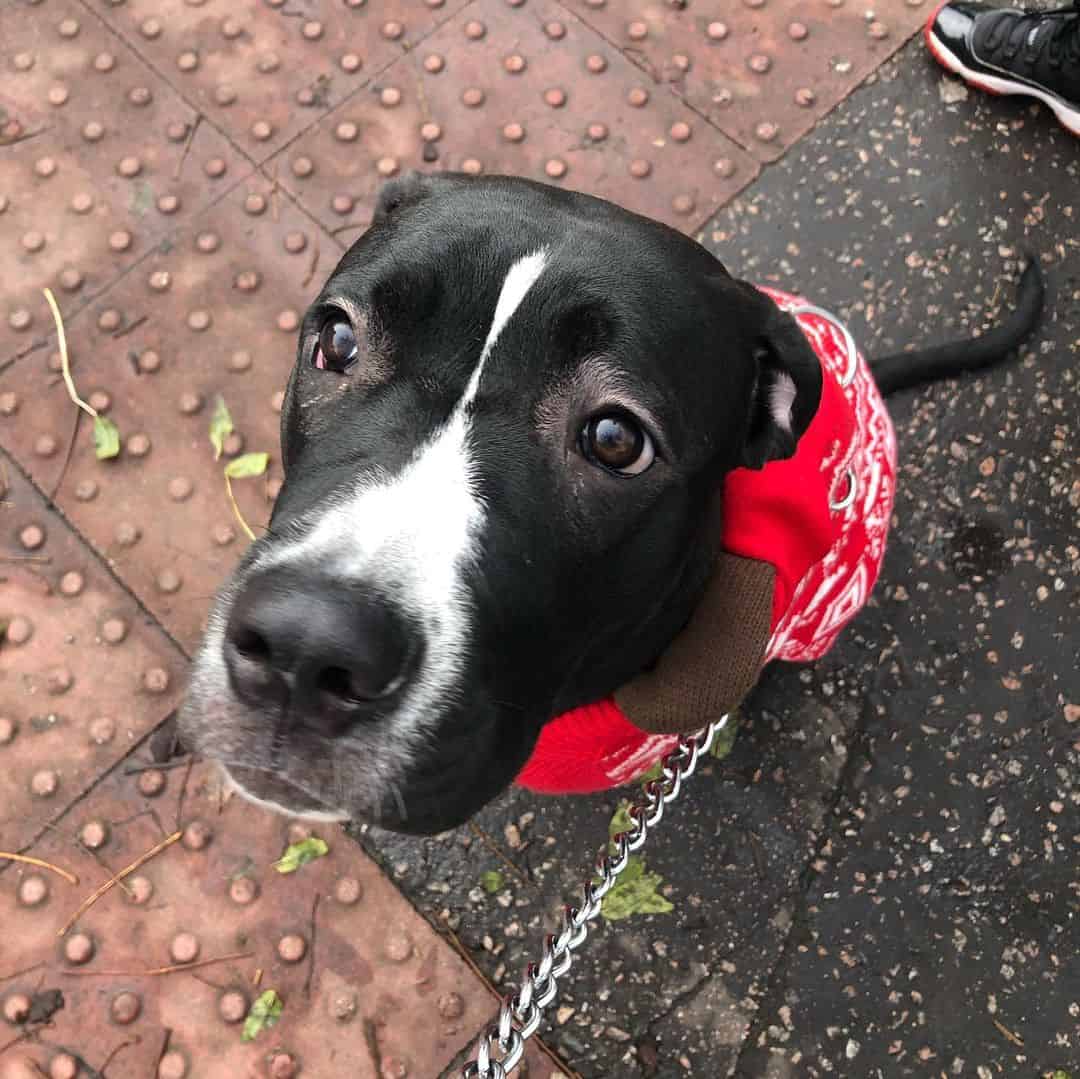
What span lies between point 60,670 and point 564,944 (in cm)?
207

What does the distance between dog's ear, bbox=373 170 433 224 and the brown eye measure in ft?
2.26

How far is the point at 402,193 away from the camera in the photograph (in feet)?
7.80

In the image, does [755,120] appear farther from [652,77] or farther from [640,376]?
[640,376]

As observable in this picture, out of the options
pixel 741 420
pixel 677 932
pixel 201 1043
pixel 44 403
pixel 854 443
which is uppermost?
pixel 741 420

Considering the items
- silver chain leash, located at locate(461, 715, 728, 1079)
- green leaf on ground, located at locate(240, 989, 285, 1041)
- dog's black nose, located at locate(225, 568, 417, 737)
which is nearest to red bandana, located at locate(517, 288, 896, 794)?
silver chain leash, located at locate(461, 715, 728, 1079)

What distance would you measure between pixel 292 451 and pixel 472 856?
4.99ft

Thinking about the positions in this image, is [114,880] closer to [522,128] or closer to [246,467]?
[246,467]

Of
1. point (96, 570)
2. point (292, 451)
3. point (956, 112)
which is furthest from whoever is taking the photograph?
point (956, 112)

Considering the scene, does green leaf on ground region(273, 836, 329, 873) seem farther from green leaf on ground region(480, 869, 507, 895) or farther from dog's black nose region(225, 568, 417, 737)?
dog's black nose region(225, 568, 417, 737)

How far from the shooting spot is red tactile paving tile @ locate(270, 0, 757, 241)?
3.96 m

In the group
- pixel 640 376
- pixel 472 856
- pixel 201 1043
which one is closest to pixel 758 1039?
pixel 472 856

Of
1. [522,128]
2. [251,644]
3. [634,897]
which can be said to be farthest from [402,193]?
[634,897]

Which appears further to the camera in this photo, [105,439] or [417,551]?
[105,439]

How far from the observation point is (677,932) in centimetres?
309
